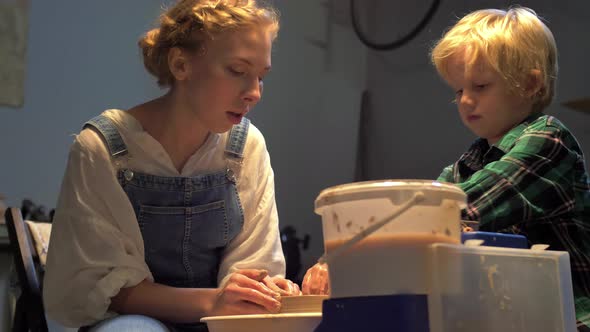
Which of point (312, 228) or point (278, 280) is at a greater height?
point (278, 280)

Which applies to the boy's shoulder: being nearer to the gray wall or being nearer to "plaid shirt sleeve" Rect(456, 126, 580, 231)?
"plaid shirt sleeve" Rect(456, 126, 580, 231)

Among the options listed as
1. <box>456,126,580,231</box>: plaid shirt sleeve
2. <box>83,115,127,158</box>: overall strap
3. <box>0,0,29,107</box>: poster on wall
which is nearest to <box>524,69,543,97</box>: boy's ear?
<box>456,126,580,231</box>: plaid shirt sleeve

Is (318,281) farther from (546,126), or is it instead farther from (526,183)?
(546,126)

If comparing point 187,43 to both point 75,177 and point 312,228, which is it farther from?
point 312,228

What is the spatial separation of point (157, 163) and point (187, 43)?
0.22 m

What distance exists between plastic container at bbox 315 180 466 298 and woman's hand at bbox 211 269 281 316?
A: 0.60ft

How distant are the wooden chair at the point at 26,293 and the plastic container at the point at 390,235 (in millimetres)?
717

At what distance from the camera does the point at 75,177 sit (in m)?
1.14

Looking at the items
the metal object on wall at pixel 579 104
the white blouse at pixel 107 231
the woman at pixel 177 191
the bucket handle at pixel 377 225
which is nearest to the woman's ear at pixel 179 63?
the woman at pixel 177 191

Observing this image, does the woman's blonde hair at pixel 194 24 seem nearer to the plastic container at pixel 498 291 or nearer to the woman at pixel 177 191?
the woman at pixel 177 191

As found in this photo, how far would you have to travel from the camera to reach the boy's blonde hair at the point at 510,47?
3.98 feet

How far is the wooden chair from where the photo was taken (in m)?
1.20

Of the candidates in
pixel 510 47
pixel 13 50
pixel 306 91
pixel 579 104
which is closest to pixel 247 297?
pixel 510 47

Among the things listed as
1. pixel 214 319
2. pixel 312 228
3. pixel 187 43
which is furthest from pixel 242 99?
pixel 312 228
